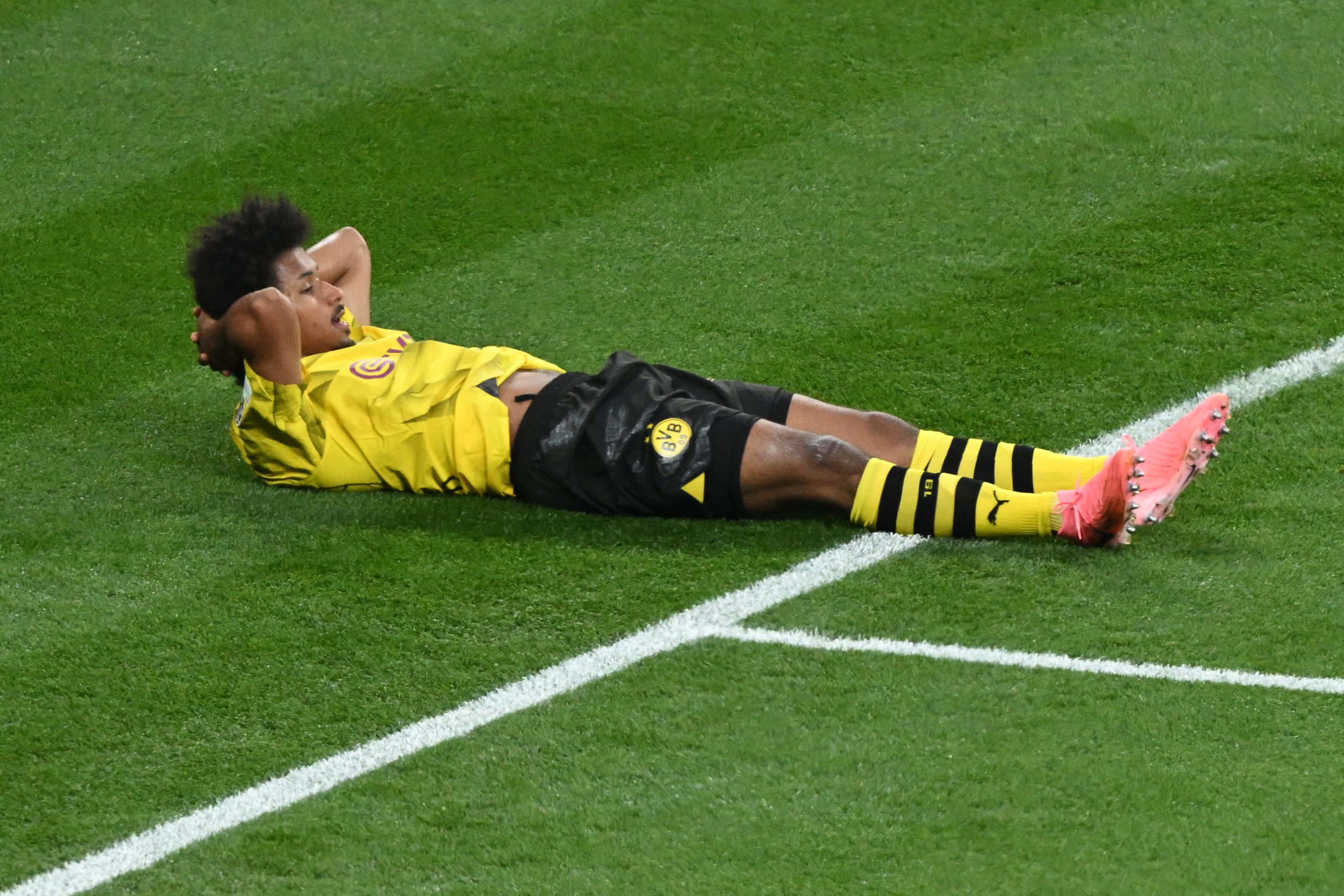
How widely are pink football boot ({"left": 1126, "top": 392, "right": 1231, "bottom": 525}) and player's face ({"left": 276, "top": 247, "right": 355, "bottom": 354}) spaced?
92.5 inches

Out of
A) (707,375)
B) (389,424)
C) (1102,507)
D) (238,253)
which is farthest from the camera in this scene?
(707,375)

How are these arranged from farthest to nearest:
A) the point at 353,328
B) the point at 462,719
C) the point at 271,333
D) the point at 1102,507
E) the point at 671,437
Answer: the point at 353,328
the point at 271,333
the point at 671,437
the point at 1102,507
the point at 462,719

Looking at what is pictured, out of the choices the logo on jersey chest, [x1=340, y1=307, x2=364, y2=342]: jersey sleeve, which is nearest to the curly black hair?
[x1=340, y1=307, x2=364, y2=342]: jersey sleeve

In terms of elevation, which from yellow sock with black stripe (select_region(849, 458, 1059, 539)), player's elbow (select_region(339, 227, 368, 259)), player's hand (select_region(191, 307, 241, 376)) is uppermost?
player's elbow (select_region(339, 227, 368, 259))

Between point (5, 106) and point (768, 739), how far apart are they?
544cm

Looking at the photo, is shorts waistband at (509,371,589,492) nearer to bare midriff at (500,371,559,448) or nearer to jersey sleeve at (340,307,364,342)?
bare midriff at (500,371,559,448)

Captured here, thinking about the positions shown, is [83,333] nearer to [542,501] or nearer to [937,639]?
[542,501]

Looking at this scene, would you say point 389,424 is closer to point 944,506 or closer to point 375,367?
point 375,367

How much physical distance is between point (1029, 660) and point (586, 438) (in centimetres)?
139

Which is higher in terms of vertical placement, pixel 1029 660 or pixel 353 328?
pixel 353 328

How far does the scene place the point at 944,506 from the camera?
15.2 feet

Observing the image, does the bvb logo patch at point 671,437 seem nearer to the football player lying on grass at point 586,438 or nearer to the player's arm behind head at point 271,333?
the football player lying on grass at point 586,438

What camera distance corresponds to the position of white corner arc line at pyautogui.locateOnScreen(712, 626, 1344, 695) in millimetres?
4008

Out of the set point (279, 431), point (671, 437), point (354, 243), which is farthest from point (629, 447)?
point (354, 243)
